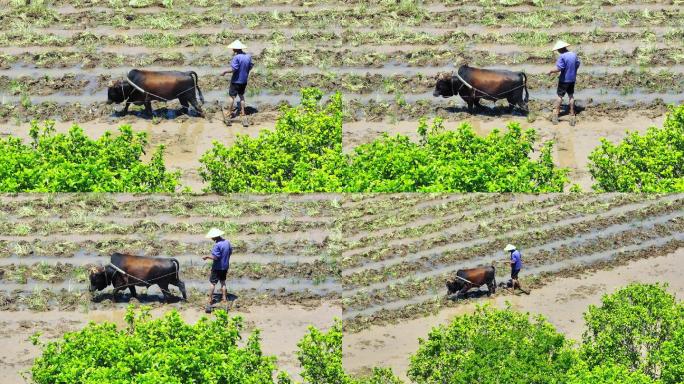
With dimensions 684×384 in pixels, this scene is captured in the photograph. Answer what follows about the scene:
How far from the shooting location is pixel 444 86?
1366 inches

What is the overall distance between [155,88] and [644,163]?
9.56 metres

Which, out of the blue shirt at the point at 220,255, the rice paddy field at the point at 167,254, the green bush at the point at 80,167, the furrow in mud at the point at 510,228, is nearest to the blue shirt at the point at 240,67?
the rice paddy field at the point at 167,254

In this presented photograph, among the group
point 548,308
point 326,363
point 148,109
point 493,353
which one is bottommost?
point 548,308

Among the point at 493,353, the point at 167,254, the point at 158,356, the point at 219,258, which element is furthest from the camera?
the point at 167,254

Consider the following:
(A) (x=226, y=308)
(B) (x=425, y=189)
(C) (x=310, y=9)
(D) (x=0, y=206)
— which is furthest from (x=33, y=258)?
(C) (x=310, y=9)

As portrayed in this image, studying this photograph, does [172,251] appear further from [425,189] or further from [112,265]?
[425,189]

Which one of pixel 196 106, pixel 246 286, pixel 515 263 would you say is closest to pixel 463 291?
pixel 515 263

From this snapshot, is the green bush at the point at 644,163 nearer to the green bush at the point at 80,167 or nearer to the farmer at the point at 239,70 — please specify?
the farmer at the point at 239,70

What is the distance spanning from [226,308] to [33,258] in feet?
12.4

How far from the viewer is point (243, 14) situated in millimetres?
39438

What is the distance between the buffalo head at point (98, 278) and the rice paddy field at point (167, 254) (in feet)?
0.82

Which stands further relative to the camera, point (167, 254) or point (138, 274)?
point (167, 254)

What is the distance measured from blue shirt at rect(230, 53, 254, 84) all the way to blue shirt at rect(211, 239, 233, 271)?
222 inches

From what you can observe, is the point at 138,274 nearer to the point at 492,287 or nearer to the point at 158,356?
the point at 492,287
